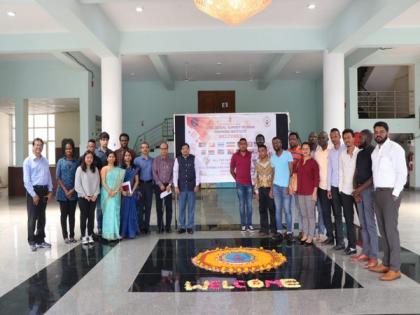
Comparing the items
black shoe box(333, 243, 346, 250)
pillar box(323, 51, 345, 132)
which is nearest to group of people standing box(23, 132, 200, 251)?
black shoe box(333, 243, 346, 250)

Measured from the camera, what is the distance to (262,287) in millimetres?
3631

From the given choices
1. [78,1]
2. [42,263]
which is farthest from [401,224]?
[78,1]

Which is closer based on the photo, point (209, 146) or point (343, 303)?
point (343, 303)

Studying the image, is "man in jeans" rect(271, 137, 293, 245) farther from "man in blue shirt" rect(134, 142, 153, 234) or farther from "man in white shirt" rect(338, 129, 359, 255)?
"man in blue shirt" rect(134, 142, 153, 234)

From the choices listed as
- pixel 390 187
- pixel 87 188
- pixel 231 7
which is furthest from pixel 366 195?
pixel 87 188

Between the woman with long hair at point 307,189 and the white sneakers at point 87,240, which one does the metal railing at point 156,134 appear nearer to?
the white sneakers at point 87,240

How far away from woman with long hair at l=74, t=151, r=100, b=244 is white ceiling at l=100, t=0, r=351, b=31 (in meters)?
2.85

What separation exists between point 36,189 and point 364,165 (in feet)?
14.1

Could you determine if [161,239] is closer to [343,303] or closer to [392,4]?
[343,303]

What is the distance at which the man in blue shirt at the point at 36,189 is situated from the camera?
5109 millimetres

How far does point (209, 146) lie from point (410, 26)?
4.90 meters

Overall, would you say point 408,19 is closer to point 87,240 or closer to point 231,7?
point 231,7

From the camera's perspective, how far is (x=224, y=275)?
4.02 meters

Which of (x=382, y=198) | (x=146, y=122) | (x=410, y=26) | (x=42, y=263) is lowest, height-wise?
(x=42, y=263)
